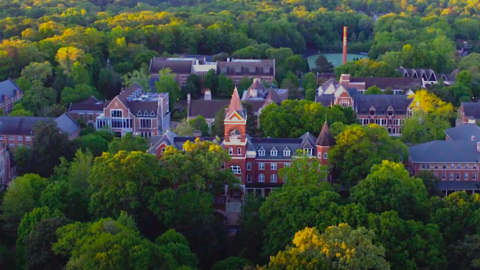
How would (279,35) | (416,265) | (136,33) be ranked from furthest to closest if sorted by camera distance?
(279,35) < (136,33) < (416,265)

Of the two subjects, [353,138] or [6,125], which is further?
[6,125]

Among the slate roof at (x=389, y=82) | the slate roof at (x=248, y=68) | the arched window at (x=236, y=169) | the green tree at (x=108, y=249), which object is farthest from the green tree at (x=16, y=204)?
the slate roof at (x=248, y=68)

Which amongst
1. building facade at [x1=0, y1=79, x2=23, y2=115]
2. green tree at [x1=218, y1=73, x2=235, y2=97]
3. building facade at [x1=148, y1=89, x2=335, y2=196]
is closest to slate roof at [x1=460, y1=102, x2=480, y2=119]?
building facade at [x1=148, y1=89, x2=335, y2=196]

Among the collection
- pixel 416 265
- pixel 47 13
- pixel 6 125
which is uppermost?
pixel 47 13

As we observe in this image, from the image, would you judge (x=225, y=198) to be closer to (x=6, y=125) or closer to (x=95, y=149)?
(x=95, y=149)

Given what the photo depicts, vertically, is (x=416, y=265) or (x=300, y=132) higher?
(x=300, y=132)

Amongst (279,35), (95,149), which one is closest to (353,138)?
(95,149)
